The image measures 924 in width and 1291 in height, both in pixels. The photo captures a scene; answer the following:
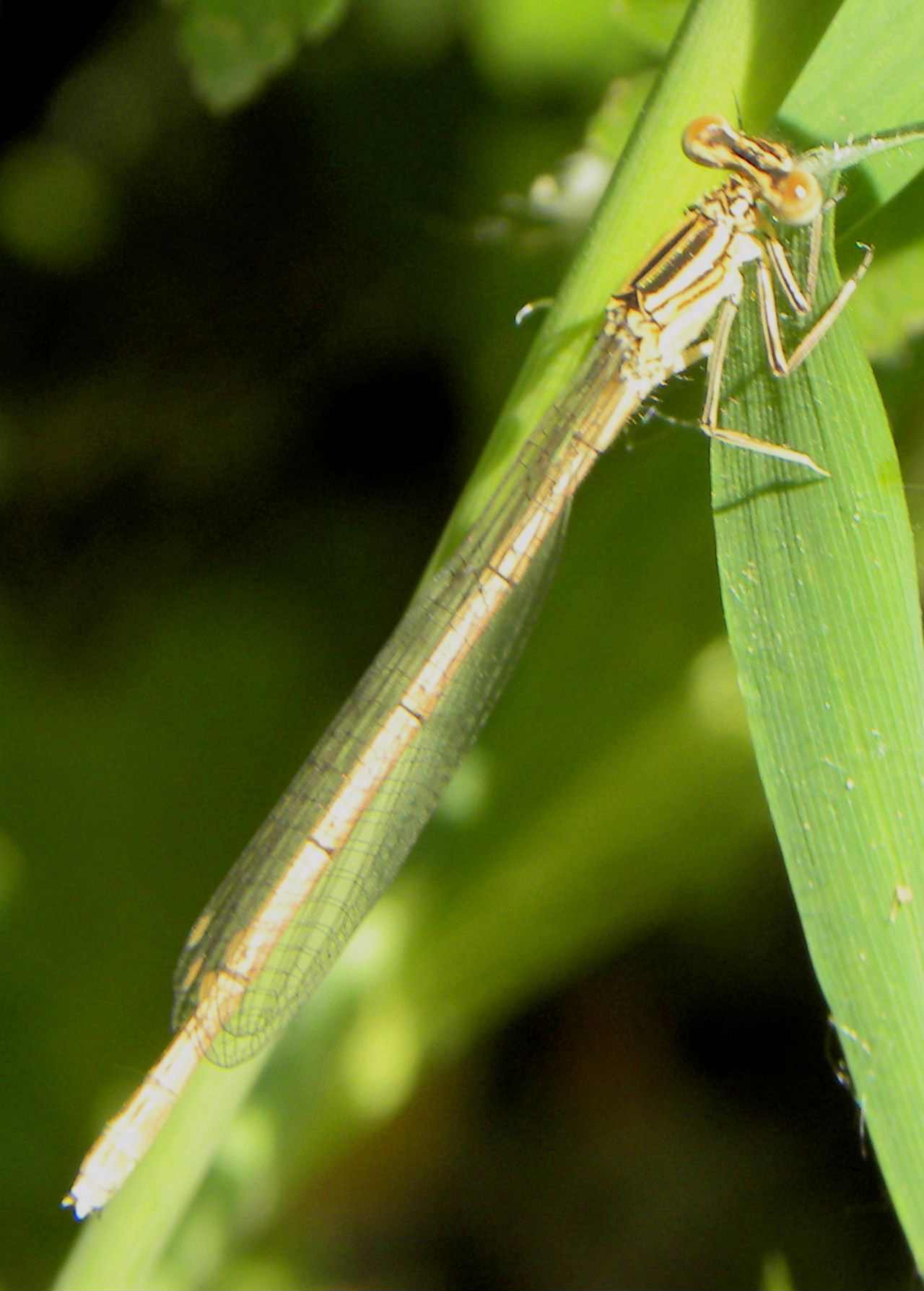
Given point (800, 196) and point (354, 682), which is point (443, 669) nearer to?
point (354, 682)

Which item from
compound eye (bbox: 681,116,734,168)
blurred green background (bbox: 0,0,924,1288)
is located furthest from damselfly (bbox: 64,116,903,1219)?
blurred green background (bbox: 0,0,924,1288)

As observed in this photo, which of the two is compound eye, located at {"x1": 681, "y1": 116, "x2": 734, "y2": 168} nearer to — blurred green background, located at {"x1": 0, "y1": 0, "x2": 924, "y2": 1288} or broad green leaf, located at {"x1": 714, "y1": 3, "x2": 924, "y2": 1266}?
broad green leaf, located at {"x1": 714, "y1": 3, "x2": 924, "y2": 1266}

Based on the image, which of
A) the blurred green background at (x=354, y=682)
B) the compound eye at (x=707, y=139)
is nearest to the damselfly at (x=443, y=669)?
the compound eye at (x=707, y=139)

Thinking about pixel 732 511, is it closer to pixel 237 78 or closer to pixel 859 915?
pixel 859 915

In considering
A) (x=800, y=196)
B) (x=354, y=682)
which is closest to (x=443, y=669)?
(x=354, y=682)

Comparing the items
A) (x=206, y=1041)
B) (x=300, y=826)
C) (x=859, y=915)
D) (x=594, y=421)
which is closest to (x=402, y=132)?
(x=594, y=421)

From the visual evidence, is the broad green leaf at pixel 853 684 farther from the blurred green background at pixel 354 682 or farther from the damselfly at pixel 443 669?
the blurred green background at pixel 354 682
